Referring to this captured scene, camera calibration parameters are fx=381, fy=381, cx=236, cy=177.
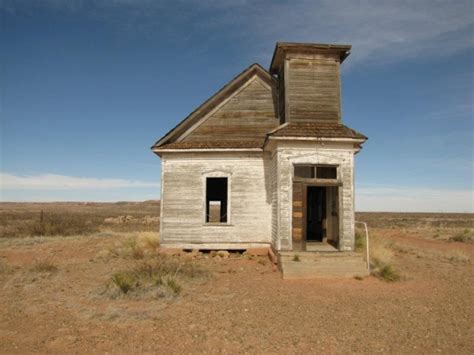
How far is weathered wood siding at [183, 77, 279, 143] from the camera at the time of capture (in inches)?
527

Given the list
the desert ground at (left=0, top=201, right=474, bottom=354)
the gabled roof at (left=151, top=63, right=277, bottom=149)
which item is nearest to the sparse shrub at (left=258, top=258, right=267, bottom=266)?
the desert ground at (left=0, top=201, right=474, bottom=354)

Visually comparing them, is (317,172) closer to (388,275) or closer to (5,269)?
(388,275)

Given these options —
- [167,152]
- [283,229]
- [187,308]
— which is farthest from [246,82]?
[187,308]

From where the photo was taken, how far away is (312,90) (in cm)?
1170

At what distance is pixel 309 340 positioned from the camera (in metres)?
5.52

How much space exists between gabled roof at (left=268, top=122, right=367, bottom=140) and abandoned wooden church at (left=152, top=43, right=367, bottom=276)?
3cm

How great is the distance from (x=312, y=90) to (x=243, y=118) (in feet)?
9.36

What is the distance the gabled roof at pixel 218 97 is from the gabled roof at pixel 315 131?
3402mm

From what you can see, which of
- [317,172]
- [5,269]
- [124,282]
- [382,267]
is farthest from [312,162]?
[5,269]

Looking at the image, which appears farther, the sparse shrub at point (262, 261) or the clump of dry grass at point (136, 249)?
the clump of dry grass at point (136, 249)

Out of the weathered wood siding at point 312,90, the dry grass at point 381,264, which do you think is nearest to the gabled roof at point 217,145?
the weathered wood siding at point 312,90

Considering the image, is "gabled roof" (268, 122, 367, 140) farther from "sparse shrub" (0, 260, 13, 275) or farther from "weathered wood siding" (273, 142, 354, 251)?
"sparse shrub" (0, 260, 13, 275)

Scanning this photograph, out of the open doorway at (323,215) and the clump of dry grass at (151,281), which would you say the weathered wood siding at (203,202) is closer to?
the open doorway at (323,215)

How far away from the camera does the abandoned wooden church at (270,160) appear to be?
10.5 metres
